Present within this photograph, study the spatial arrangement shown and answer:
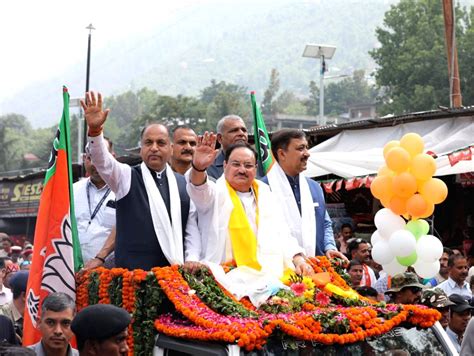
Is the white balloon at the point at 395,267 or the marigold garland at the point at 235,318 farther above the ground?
the white balloon at the point at 395,267

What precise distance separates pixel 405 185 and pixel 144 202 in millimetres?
4309

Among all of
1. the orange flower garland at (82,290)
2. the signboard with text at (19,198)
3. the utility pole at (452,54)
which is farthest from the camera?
the signboard with text at (19,198)

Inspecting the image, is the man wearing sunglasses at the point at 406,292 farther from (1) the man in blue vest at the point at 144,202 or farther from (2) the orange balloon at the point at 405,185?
(1) the man in blue vest at the point at 144,202

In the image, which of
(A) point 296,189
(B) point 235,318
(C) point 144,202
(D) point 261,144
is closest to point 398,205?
(D) point 261,144

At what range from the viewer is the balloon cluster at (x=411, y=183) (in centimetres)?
997

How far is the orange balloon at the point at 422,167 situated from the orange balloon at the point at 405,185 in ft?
0.24

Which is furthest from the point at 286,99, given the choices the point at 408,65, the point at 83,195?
the point at 83,195

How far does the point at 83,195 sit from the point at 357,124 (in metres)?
10.4

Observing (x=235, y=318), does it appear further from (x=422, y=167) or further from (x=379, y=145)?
(x=379, y=145)

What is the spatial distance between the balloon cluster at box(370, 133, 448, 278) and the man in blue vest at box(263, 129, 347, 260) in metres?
2.38

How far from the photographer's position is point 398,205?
1012 cm

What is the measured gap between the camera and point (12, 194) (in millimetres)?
31266

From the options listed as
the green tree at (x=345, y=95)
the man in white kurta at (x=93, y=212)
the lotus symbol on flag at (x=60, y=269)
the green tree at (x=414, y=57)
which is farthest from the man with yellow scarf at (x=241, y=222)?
the green tree at (x=345, y=95)

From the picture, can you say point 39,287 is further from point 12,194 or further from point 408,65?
point 408,65
